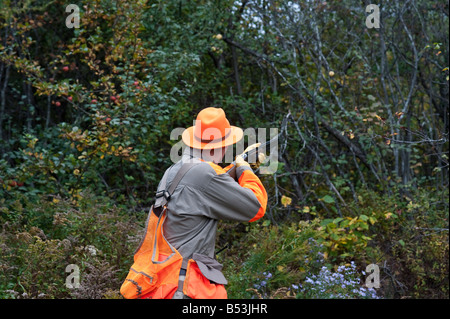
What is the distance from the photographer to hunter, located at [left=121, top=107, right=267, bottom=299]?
9.73 ft

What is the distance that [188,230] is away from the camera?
120 inches

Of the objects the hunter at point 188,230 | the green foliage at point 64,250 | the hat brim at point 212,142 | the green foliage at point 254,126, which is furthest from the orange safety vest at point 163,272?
the green foliage at point 254,126

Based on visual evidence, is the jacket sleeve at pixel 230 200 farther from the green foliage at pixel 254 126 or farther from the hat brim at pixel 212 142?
the green foliage at pixel 254 126

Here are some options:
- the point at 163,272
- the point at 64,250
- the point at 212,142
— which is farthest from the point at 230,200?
the point at 64,250

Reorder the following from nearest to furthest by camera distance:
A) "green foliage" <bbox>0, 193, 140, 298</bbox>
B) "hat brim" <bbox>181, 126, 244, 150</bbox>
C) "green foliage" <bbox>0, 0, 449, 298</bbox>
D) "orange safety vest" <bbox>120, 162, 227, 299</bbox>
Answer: "orange safety vest" <bbox>120, 162, 227, 299</bbox>, "hat brim" <bbox>181, 126, 244, 150</bbox>, "green foliage" <bbox>0, 193, 140, 298</bbox>, "green foliage" <bbox>0, 0, 449, 298</bbox>

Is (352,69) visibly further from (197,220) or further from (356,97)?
(197,220)

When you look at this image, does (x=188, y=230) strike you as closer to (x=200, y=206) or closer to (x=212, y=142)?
(x=200, y=206)

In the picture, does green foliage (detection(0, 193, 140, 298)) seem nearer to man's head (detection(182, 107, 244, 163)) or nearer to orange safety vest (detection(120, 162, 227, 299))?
orange safety vest (detection(120, 162, 227, 299))

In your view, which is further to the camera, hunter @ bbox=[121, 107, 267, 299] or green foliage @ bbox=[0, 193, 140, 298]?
green foliage @ bbox=[0, 193, 140, 298]

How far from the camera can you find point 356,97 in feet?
25.2

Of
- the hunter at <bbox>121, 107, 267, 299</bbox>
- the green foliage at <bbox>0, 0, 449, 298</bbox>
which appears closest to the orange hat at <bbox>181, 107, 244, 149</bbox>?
the hunter at <bbox>121, 107, 267, 299</bbox>

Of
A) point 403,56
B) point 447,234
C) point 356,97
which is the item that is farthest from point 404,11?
point 447,234

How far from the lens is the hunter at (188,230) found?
2.97 meters
